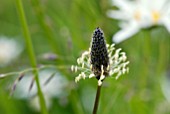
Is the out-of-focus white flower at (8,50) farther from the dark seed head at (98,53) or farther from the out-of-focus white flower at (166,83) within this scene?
the dark seed head at (98,53)

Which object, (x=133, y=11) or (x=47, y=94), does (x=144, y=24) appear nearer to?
(x=133, y=11)

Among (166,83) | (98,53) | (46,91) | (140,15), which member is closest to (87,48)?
(140,15)

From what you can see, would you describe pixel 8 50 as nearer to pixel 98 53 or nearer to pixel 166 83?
pixel 166 83

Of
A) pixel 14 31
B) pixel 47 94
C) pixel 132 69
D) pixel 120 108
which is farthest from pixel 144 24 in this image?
pixel 14 31

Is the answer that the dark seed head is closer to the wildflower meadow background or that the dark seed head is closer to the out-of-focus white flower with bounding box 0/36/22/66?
the wildflower meadow background

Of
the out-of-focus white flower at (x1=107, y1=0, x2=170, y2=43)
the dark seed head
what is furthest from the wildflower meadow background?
the dark seed head

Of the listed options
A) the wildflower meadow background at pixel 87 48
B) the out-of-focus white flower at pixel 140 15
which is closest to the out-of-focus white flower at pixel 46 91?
the wildflower meadow background at pixel 87 48

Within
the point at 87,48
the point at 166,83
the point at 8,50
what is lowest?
the point at 166,83
